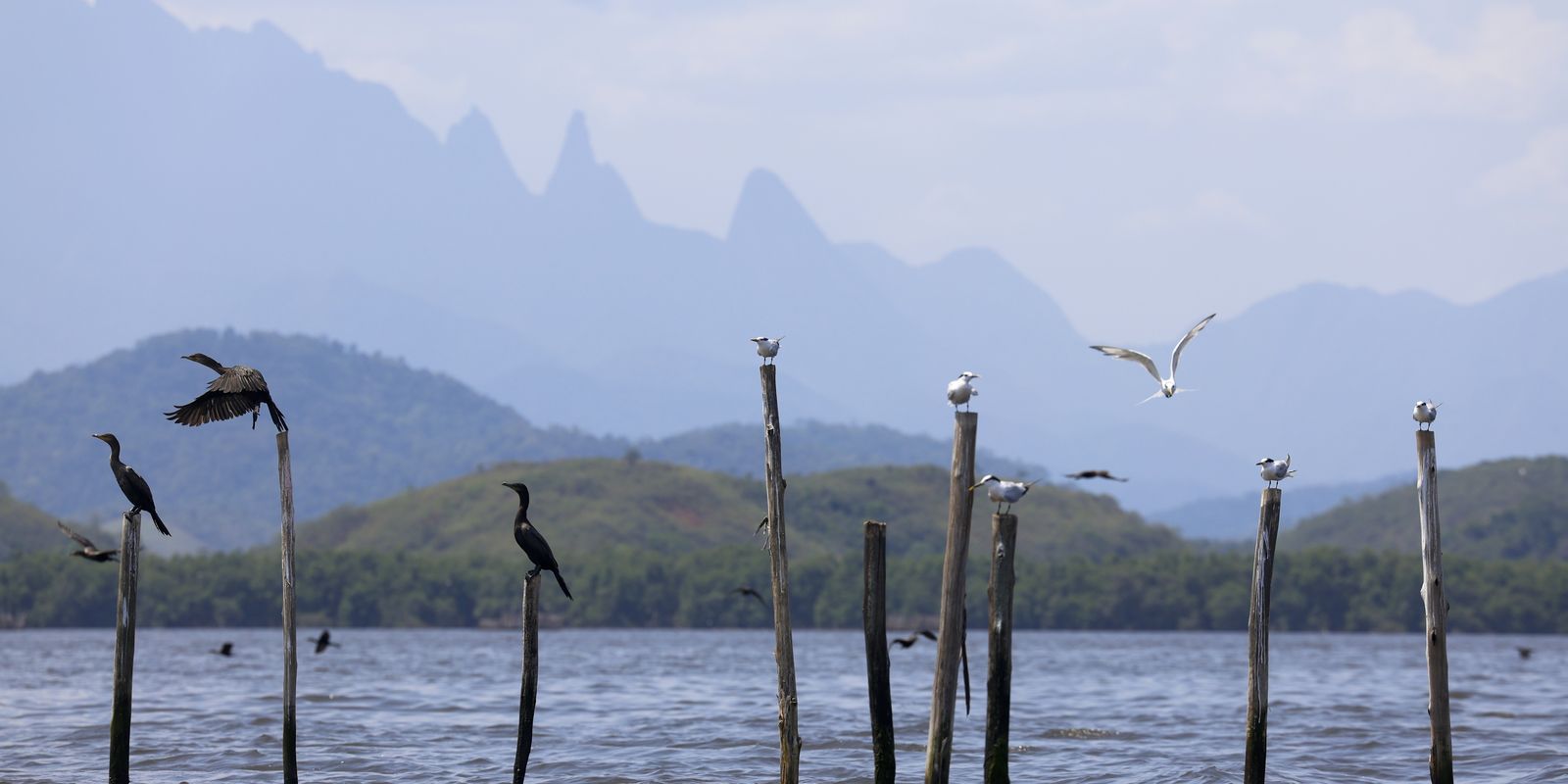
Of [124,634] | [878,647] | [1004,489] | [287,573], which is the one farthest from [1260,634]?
[124,634]

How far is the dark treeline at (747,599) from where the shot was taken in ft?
467

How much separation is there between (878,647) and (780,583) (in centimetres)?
149

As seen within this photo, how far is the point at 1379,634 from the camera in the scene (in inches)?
6083

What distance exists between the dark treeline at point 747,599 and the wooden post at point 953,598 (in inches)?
4868

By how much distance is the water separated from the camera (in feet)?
123

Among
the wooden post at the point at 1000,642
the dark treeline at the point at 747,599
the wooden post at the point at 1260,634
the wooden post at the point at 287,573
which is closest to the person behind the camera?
the wooden post at the point at 1000,642

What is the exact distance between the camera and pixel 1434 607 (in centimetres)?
2262

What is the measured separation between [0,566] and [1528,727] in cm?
12750

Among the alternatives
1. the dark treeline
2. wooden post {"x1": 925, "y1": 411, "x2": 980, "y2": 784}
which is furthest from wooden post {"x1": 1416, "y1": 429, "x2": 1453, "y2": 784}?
the dark treeline

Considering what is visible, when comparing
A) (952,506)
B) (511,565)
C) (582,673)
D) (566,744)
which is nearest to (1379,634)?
(511,565)

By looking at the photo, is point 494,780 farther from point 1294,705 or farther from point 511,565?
point 511,565

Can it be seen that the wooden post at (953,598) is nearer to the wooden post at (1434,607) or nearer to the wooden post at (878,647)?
the wooden post at (878,647)

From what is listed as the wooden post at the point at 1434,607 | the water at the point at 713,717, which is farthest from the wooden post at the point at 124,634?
the wooden post at the point at 1434,607

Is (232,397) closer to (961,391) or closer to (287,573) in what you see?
(287,573)
